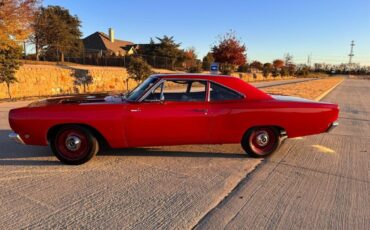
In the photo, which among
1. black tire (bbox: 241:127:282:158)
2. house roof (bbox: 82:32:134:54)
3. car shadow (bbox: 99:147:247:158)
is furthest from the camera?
house roof (bbox: 82:32:134:54)

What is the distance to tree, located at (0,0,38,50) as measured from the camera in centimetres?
1677

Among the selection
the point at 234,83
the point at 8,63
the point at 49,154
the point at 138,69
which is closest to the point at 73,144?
the point at 49,154

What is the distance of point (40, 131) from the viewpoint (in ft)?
16.1

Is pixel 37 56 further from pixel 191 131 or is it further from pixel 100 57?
pixel 191 131

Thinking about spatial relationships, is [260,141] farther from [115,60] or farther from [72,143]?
[115,60]

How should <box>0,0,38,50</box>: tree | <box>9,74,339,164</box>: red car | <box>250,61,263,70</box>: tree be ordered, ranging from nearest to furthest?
<box>9,74,339,164</box>: red car → <box>0,0,38,50</box>: tree → <box>250,61,263,70</box>: tree

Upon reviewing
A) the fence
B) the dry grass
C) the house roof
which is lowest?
the dry grass

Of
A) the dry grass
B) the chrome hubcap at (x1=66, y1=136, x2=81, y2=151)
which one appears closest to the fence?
the dry grass

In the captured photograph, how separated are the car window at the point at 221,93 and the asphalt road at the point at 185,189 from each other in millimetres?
969

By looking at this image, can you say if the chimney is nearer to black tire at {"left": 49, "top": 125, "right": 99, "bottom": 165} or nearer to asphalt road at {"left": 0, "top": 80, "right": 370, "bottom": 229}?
asphalt road at {"left": 0, "top": 80, "right": 370, "bottom": 229}

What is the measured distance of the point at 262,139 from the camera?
5453mm

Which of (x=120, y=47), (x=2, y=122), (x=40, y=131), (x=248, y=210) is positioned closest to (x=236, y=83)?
(x=248, y=210)

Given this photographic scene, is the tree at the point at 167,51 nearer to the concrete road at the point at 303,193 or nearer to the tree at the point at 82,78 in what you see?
the tree at the point at 82,78

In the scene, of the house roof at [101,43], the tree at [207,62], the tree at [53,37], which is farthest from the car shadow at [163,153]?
the house roof at [101,43]
